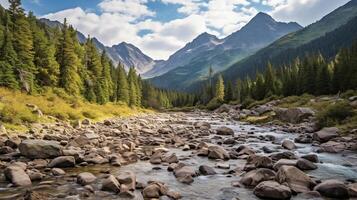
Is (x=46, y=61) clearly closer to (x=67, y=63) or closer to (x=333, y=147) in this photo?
(x=67, y=63)

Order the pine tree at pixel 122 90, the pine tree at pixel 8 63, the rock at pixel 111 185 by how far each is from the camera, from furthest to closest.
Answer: the pine tree at pixel 122 90
the pine tree at pixel 8 63
the rock at pixel 111 185

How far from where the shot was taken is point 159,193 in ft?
41.8

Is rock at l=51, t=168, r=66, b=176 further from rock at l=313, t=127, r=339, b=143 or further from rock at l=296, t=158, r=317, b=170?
rock at l=313, t=127, r=339, b=143

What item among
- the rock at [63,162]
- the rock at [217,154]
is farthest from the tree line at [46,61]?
the rock at [217,154]

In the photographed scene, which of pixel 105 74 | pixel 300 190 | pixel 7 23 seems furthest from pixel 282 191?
pixel 105 74

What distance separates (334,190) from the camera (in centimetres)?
1238

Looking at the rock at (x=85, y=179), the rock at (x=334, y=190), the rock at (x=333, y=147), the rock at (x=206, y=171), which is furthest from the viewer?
the rock at (x=333, y=147)

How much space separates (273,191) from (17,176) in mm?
10481

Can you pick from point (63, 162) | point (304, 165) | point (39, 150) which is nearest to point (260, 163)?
point (304, 165)

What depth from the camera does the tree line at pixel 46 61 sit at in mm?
50375

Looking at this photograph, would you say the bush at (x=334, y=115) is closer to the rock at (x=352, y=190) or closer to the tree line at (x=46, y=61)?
the rock at (x=352, y=190)

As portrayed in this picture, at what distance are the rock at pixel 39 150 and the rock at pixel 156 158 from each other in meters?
5.32

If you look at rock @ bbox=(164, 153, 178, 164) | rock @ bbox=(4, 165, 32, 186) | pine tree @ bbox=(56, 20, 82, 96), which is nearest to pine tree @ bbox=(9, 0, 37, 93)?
pine tree @ bbox=(56, 20, 82, 96)

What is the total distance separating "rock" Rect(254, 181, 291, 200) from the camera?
12.2m
